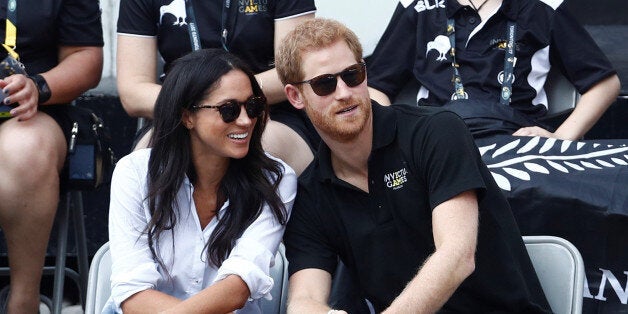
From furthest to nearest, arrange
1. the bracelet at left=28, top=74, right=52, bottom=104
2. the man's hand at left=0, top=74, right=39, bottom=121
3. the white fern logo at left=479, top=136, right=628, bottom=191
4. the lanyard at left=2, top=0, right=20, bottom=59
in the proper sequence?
the lanyard at left=2, top=0, right=20, bottom=59 < the bracelet at left=28, top=74, right=52, bottom=104 < the man's hand at left=0, top=74, right=39, bottom=121 < the white fern logo at left=479, top=136, right=628, bottom=191

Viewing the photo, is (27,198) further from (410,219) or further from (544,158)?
(544,158)

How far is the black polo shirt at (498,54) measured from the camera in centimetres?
448

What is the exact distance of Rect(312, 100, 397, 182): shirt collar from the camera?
335cm

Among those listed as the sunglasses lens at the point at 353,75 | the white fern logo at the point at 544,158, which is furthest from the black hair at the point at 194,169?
the white fern logo at the point at 544,158

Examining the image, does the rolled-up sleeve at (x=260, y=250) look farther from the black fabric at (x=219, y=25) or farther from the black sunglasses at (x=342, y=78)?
the black fabric at (x=219, y=25)

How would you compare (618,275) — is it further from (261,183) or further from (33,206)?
(33,206)

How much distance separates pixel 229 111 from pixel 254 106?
8 centimetres

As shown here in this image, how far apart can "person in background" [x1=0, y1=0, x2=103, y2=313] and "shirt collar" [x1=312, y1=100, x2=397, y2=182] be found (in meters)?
1.15

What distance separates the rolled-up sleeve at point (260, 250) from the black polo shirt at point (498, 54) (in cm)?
120

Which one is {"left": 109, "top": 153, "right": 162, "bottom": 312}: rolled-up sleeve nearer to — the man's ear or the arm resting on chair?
the man's ear

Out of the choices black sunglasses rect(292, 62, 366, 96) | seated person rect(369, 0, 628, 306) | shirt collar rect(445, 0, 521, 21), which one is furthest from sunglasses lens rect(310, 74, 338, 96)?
shirt collar rect(445, 0, 521, 21)

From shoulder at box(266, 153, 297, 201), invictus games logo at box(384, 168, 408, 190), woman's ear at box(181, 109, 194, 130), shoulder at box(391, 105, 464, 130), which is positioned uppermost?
shoulder at box(391, 105, 464, 130)

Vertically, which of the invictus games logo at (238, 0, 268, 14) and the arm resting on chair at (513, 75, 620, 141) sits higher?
the invictus games logo at (238, 0, 268, 14)

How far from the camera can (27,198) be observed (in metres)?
4.10
